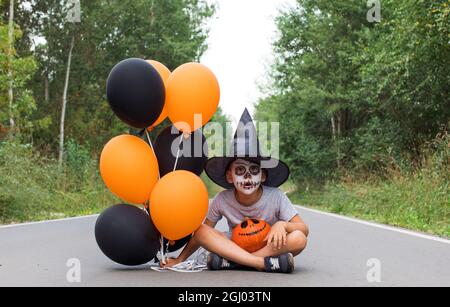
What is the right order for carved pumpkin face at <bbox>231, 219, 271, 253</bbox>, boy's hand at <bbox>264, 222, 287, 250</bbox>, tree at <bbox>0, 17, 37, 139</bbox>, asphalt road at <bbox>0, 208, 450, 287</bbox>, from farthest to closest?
tree at <bbox>0, 17, 37, 139</bbox> → carved pumpkin face at <bbox>231, 219, 271, 253</bbox> → boy's hand at <bbox>264, 222, 287, 250</bbox> → asphalt road at <bbox>0, 208, 450, 287</bbox>

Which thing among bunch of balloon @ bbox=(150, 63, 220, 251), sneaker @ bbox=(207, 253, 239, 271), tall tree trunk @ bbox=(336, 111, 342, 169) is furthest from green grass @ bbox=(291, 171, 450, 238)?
tall tree trunk @ bbox=(336, 111, 342, 169)

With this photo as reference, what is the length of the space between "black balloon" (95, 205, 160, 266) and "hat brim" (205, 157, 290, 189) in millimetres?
818

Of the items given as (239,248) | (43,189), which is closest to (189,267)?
(239,248)

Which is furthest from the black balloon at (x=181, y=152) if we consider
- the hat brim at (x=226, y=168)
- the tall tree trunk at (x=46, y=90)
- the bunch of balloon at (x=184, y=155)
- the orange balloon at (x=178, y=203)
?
the tall tree trunk at (x=46, y=90)

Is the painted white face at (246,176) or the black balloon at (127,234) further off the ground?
the painted white face at (246,176)

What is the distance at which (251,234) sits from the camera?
21.7 feet

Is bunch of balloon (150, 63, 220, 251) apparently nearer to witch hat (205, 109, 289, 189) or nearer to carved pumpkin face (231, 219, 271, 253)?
witch hat (205, 109, 289, 189)

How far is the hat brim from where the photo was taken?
6.88 m

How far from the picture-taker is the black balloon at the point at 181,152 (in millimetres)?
6812

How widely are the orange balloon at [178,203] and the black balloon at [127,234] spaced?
13 centimetres

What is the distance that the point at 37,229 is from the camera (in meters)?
12.4

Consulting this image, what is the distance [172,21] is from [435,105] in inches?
662

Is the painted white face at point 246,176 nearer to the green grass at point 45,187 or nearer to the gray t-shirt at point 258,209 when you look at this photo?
the gray t-shirt at point 258,209
